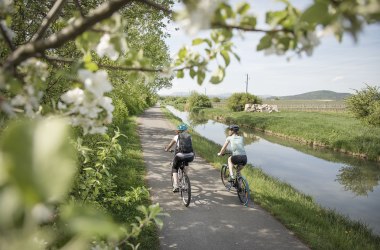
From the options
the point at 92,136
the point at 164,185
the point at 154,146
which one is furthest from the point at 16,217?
the point at 154,146

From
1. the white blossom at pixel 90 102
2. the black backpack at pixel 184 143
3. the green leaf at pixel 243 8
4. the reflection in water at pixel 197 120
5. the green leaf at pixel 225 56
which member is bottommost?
the reflection in water at pixel 197 120

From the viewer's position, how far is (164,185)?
381 inches

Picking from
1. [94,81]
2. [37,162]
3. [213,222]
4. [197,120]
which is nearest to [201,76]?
[94,81]

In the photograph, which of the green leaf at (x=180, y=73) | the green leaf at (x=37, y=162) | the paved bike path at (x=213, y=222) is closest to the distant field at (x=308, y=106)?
the paved bike path at (x=213, y=222)

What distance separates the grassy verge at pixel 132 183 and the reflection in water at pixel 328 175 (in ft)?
20.9

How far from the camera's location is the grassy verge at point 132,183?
6.01 m

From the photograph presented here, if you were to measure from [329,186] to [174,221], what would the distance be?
9.43 m

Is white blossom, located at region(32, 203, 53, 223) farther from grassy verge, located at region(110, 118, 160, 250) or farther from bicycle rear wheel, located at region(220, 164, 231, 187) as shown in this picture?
bicycle rear wheel, located at region(220, 164, 231, 187)

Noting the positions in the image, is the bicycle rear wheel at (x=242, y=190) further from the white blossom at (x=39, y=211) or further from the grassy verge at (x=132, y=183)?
the white blossom at (x=39, y=211)

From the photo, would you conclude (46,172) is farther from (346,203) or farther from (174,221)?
(346,203)

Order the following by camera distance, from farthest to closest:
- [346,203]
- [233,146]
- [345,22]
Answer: [346,203], [233,146], [345,22]

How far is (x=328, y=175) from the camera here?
1575 centimetres

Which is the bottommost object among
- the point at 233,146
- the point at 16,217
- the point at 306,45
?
the point at 233,146

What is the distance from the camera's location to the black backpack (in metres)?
8.06
